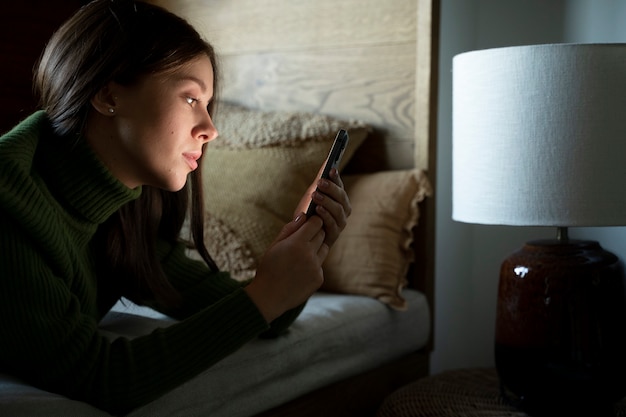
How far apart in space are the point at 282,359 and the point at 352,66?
2.89 feet

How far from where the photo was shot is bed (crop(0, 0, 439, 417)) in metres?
1.41

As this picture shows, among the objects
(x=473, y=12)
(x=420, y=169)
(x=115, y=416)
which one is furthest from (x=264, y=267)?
(x=473, y=12)

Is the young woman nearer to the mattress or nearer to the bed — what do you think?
the mattress

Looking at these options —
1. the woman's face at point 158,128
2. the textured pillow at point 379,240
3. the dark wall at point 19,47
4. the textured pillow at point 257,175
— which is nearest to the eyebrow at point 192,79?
the woman's face at point 158,128

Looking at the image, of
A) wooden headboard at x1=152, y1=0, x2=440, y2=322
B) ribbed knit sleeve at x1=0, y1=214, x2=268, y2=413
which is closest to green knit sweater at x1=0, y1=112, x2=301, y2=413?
ribbed knit sleeve at x1=0, y1=214, x2=268, y2=413

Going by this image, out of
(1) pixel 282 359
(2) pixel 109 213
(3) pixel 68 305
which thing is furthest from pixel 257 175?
(3) pixel 68 305

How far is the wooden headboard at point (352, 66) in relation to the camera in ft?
5.90

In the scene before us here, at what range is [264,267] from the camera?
1.04 metres

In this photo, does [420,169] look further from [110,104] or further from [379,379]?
[110,104]

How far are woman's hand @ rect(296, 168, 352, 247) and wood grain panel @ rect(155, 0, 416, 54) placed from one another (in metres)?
0.81

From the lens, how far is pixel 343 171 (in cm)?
193

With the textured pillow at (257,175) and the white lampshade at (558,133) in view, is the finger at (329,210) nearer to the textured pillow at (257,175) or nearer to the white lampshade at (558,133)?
the white lampshade at (558,133)

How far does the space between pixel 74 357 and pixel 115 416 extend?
0.31 feet

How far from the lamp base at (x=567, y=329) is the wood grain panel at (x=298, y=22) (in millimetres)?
751
